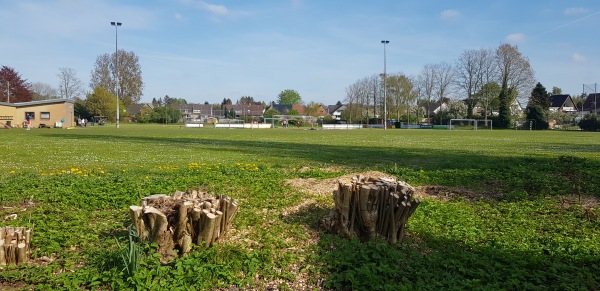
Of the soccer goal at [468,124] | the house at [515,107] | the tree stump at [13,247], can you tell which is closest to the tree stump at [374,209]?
the tree stump at [13,247]

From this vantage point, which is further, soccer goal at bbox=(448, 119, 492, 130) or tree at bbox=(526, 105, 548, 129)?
soccer goal at bbox=(448, 119, 492, 130)

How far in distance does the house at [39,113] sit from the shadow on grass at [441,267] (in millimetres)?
62974

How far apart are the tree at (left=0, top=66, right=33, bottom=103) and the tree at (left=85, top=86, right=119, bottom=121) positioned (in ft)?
39.3

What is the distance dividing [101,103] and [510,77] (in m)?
77.0

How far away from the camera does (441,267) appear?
5.10 meters

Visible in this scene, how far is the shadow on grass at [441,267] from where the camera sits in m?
4.61

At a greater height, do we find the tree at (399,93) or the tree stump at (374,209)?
the tree at (399,93)

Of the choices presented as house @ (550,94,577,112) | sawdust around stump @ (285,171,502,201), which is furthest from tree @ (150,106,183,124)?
sawdust around stump @ (285,171,502,201)

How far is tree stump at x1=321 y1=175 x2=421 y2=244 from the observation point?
18.6ft

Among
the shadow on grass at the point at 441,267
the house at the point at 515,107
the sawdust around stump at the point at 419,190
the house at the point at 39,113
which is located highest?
the house at the point at 515,107

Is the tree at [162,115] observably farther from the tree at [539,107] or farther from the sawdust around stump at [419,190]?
the sawdust around stump at [419,190]

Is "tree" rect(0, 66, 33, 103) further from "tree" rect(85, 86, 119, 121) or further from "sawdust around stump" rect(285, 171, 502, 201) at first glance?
"sawdust around stump" rect(285, 171, 502, 201)

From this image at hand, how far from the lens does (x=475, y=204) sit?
7.93m

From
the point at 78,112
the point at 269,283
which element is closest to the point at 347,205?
the point at 269,283
